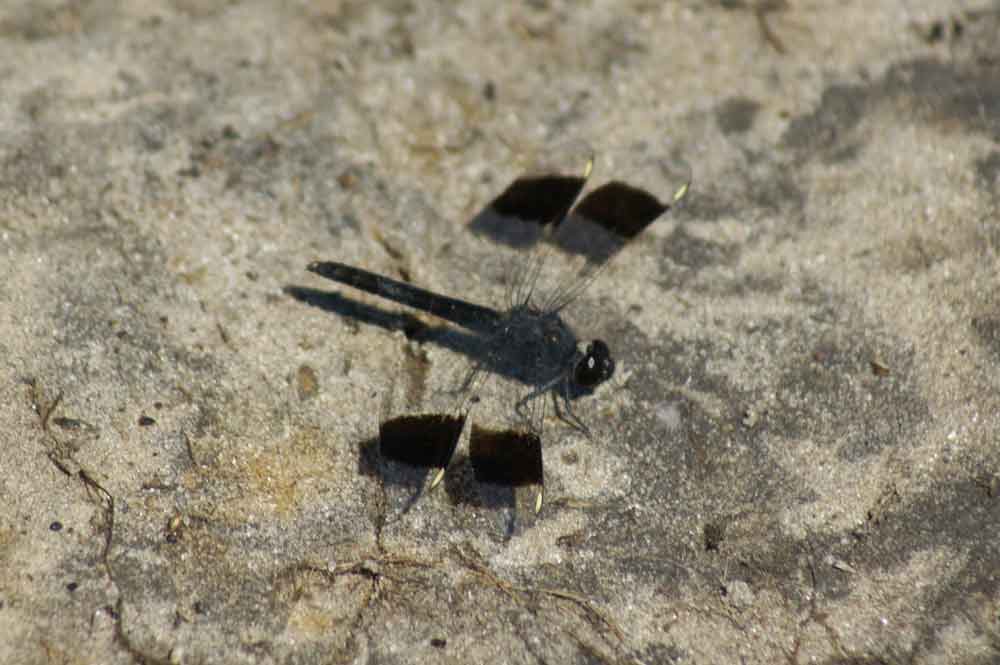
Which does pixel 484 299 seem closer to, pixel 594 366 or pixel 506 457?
pixel 594 366

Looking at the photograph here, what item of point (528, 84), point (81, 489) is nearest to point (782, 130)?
point (528, 84)

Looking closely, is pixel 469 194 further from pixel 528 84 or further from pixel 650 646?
pixel 650 646

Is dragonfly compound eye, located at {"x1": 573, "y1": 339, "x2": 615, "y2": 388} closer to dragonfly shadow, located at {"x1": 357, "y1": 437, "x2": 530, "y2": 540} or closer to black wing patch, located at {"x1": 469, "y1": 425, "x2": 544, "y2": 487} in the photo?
black wing patch, located at {"x1": 469, "y1": 425, "x2": 544, "y2": 487}

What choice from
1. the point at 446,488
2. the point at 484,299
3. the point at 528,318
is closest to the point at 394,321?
the point at 484,299

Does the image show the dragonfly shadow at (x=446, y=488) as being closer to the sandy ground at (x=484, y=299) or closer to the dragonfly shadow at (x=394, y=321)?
the sandy ground at (x=484, y=299)

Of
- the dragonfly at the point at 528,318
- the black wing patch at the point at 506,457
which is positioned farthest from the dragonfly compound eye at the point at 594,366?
the black wing patch at the point at 506,457

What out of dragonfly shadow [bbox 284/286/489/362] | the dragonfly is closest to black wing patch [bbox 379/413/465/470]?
the dragonfly

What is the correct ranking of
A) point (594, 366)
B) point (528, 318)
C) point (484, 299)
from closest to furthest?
1. point (594, 366)
2. point (528, 318)
3. point (484, 299)

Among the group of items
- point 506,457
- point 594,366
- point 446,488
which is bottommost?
point 446,488
